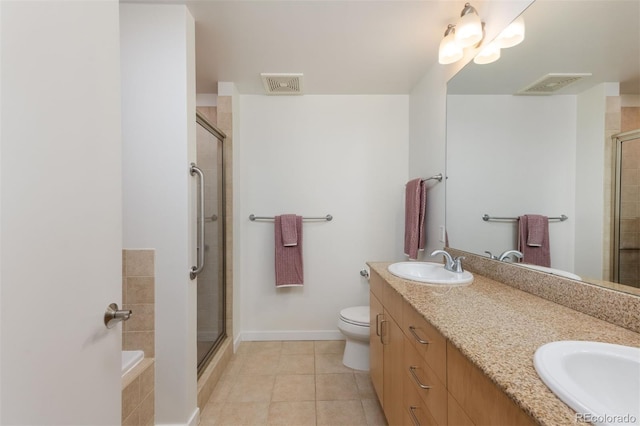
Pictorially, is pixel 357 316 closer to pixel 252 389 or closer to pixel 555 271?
pixel 252 389

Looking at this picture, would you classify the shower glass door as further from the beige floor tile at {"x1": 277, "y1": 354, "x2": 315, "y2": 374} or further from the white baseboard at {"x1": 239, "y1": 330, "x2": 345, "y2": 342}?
the beige floor tile at {"x1": 277, "y1": 354, "x2": 315, "y2": 374}

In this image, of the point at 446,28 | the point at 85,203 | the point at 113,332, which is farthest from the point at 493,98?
the point at 113,332

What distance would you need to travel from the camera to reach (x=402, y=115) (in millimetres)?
2393

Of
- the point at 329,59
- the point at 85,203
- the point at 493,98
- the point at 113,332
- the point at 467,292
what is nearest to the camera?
the point at 85,203

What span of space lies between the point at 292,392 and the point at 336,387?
30cm

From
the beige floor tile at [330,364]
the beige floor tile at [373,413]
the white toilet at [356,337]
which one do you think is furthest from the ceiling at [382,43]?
the beige floor tile at [330,364]

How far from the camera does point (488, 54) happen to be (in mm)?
1345

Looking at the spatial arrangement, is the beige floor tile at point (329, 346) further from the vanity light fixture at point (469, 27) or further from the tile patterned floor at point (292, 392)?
the vanity light fixture at point (469, 27)

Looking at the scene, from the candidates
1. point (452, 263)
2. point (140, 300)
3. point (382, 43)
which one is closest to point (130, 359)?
point (140, 300)

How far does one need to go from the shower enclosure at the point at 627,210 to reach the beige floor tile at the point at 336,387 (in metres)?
1.49

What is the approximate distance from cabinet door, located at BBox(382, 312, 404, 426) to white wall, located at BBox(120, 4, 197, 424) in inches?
41.8

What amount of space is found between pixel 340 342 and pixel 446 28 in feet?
8.21

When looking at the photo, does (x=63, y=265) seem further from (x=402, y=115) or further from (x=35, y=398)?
(x=402, y=115)

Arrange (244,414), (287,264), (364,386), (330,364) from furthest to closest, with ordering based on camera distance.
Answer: (287,264) → (330,364) → (364,386) → (244,414)
